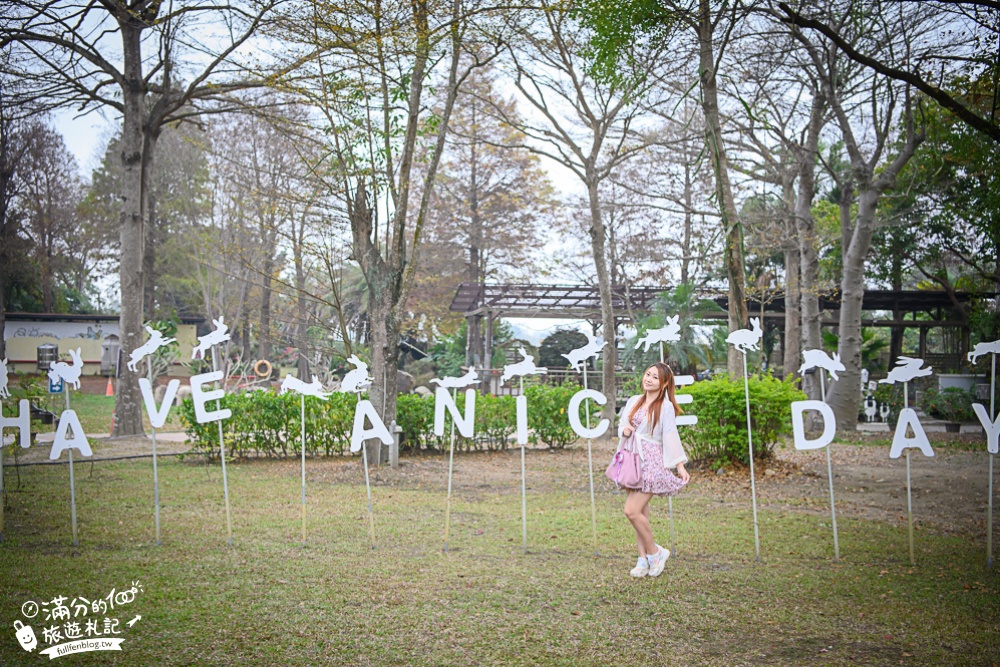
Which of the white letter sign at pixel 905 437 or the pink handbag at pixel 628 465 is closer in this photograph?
the pink handbag at pixel 628 465

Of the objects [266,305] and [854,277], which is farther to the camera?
[266,305]

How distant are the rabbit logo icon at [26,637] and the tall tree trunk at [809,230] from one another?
13.0 meters

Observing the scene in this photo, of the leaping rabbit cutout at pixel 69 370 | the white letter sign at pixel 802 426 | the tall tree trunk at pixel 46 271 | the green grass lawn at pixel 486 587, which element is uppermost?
the tall tree trunk at pixel 46 271

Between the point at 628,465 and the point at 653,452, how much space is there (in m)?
0.17

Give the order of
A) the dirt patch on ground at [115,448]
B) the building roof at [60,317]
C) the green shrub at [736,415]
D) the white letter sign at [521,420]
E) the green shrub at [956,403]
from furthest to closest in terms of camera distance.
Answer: the green shrub at [956,403] → the dirt patch on ground at [115,448] → the green shrub at [736,415] → the building roof at [60,317] → the white letter sign at [521,420]

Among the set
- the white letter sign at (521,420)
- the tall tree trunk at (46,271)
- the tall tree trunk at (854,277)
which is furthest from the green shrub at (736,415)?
the tall tree trunk at (46,271)

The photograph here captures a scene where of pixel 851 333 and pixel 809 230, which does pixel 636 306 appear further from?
pixel 851 333

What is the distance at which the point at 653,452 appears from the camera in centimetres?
490

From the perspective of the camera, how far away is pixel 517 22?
1091cm

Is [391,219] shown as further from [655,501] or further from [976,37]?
[976,37]

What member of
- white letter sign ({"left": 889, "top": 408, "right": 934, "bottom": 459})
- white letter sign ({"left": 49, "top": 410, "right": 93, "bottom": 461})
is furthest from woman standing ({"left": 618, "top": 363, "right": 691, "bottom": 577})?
white letter sign ({"left": 49, "top": 410, "right": 93, "bottom": 461})

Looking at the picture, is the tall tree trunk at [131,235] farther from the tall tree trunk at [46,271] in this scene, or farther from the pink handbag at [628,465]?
the pink handbag at [628,465]

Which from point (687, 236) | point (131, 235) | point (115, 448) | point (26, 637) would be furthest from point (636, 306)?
point (26, 637)

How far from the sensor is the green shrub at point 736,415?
8.95 metres
